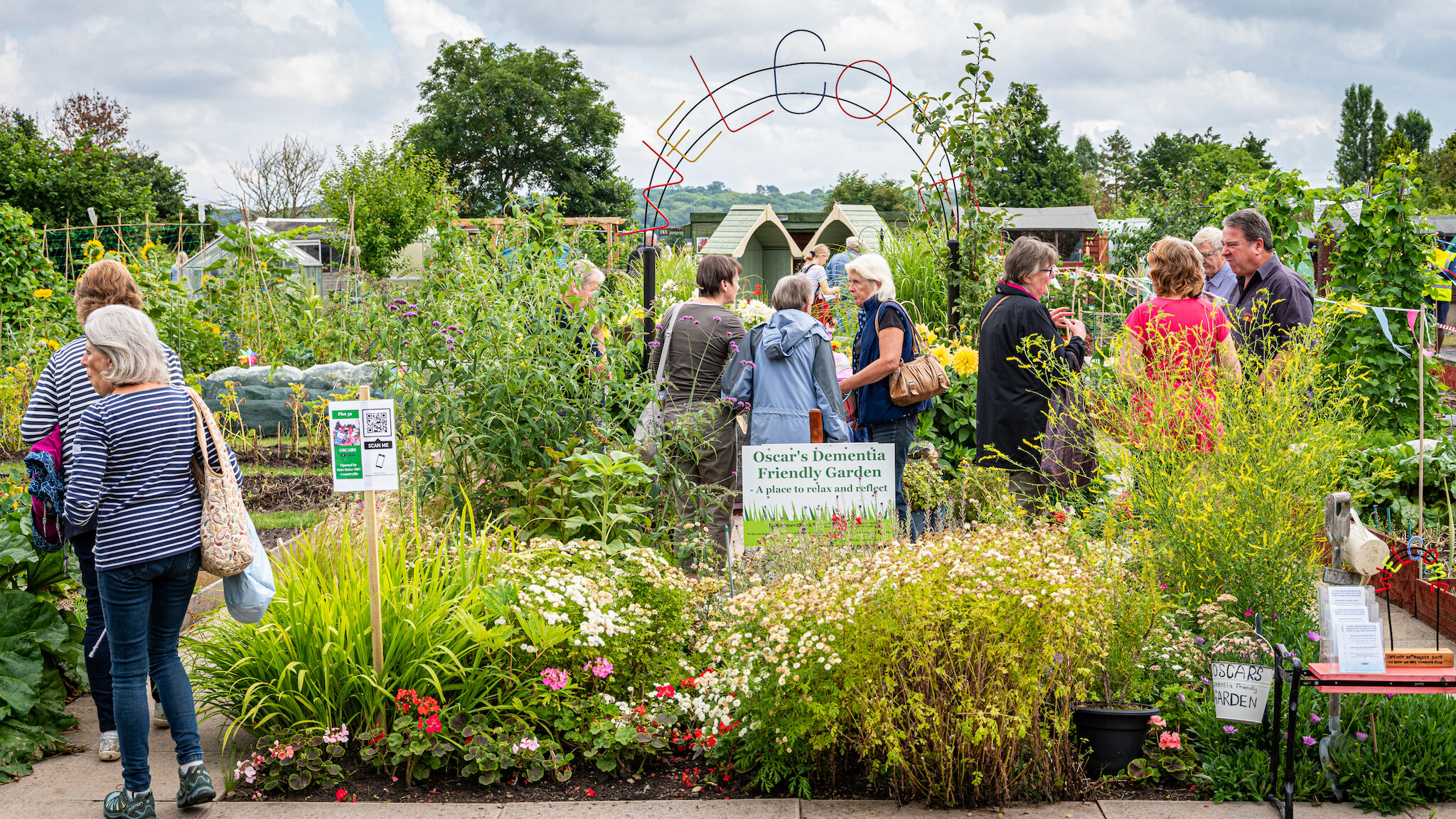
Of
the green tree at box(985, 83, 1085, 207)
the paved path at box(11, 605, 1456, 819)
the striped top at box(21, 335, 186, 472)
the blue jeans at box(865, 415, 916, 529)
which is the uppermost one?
the green tree at box(985, 83, 1085, 207)

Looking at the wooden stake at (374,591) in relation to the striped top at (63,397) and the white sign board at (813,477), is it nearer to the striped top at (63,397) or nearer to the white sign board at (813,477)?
the striped top at (63,397)

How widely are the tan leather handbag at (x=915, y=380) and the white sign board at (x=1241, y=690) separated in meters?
1.95

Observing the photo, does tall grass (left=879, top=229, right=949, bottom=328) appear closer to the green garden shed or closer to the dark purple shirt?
the dark purple shirt

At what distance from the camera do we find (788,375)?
4.64m

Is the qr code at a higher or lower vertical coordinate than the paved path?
higher

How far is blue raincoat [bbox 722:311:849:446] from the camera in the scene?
181 inches

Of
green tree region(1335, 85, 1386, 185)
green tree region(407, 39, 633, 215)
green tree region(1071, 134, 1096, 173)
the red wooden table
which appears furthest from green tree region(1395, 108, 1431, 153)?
the red wooden table

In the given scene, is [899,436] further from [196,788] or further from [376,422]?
[196,788]

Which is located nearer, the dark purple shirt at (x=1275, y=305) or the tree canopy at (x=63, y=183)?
the dark purple shirt at (x=1275, y=305)

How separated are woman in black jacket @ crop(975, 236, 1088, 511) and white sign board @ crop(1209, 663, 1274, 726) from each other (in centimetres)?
158

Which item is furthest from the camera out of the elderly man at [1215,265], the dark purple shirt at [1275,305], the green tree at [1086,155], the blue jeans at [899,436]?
the green tree at [1086,155]

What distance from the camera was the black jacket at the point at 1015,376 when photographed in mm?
4410

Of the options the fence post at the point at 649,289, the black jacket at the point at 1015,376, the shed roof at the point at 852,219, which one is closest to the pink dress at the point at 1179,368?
the black jacket at the point at 1015,376

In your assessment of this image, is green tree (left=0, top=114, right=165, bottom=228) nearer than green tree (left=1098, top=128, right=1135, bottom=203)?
Yes
